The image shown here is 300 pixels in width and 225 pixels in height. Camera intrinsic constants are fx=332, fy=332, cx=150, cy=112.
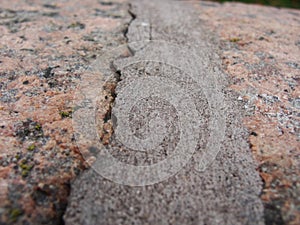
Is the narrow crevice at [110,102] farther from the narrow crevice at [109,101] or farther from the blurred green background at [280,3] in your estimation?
the blurred green background at [280,3]

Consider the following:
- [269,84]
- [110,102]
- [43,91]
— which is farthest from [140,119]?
[269,84]

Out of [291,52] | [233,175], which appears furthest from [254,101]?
[291,52]

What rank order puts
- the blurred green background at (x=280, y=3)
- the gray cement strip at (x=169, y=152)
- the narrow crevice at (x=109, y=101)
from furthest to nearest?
the blurred green background at (x=280, y=3)
the narrow crevice at (x=109, y=101)
the gray cement strip at (x=169, y=152)

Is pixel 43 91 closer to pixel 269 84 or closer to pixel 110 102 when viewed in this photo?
pixel 110 102

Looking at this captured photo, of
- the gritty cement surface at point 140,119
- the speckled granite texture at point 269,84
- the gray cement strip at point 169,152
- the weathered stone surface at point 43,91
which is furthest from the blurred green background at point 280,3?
the gray cement strip at point 169,152

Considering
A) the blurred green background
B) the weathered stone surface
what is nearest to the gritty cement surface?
the weathered stone surface

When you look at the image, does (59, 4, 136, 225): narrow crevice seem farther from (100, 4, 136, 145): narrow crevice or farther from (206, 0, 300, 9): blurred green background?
(206, 0, 300, 9): blurred green background

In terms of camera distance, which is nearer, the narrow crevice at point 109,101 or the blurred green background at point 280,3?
the narrow crevice at point 109,101

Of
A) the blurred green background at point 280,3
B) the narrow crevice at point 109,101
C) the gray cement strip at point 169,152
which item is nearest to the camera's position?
the gray cement strip at point 169,152

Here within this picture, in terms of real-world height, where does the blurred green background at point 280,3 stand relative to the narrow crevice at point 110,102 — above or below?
below
